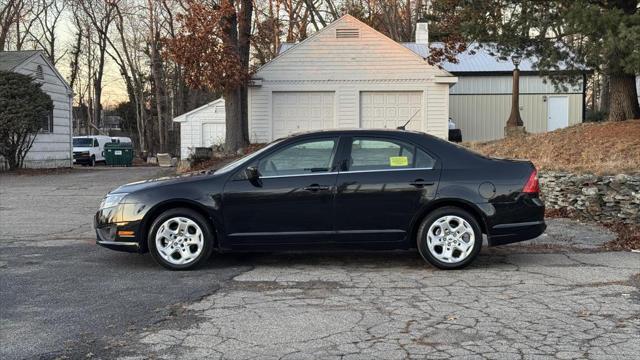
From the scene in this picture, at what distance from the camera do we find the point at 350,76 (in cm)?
2362

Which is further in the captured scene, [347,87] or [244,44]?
[347,87]

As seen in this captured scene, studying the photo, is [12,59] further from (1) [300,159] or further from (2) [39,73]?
(1) [300,159]

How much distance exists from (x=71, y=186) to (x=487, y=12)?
469 inches

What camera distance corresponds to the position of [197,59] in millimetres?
20828

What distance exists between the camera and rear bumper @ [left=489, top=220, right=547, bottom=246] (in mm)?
7102

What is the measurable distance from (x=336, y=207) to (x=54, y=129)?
77.0ft

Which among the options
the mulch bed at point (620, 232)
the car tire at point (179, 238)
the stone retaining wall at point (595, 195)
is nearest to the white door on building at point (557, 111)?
the stone retaining wall at point (595, 195)

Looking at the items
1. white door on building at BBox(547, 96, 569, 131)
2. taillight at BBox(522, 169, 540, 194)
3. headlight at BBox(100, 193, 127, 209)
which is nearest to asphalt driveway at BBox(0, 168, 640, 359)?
headlight at BBox(100, 193, 127, 209)

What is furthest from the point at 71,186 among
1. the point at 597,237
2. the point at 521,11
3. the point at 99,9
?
the point at 99,9

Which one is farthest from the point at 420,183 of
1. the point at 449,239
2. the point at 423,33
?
the point at 423,33

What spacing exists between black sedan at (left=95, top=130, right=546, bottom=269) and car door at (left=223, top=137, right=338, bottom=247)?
0.01 meters

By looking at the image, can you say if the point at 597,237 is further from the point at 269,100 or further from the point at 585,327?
the point at 269,100

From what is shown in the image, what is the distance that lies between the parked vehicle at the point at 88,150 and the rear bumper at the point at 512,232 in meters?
35.7

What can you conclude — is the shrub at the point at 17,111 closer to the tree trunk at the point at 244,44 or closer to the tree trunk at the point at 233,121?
the tree trunk at the point at 233,121
